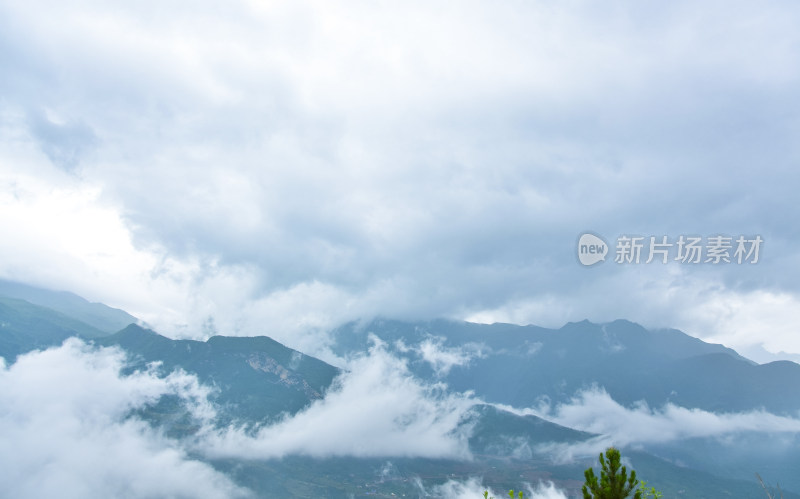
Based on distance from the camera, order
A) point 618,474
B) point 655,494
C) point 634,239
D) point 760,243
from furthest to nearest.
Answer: point 634,239 < point 760,243 < point 618,474 < point 655,494

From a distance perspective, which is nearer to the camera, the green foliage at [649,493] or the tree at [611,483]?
the green foliage at [649,493]

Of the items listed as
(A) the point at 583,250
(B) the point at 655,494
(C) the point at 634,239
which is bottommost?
(B) the point at 655,494

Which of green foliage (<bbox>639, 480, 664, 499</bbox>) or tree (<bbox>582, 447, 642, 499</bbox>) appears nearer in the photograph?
green foliage (<bbox>639, 480, 664, 499</bbox>)

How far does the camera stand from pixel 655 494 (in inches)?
1377

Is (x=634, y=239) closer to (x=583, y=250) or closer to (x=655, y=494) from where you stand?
(x=583, y=250)

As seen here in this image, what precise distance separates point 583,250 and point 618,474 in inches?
1648

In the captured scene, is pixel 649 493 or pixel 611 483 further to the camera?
pixel 611 483

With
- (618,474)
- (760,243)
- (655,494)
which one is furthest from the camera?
(760,243)

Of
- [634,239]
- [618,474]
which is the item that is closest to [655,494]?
[618,474]

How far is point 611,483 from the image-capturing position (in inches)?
1535

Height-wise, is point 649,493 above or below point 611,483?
above

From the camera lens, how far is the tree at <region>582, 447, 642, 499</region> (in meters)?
38.2

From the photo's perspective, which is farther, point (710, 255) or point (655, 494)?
point (710, 255)

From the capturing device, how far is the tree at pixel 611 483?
1502 inches
